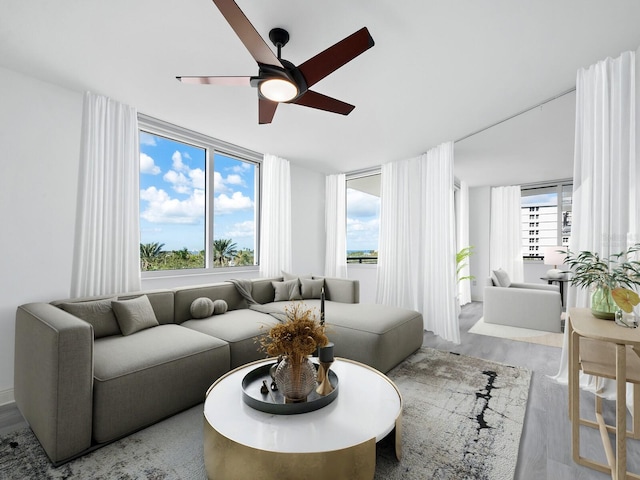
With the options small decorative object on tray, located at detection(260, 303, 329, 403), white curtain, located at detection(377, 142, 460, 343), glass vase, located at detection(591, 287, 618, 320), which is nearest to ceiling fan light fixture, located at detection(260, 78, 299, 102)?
small decorative object on tray, located at detection(260, 303, 329, 403)

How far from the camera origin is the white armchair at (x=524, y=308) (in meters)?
4.28

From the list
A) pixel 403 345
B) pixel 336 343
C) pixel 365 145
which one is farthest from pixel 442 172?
pixel 336 343

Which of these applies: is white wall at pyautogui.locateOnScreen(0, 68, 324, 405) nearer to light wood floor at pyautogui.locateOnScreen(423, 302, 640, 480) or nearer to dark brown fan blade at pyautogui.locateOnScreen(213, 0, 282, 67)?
dark brown fan blade at pyautogui.locateOnScreen(213, 0, 282, 67)

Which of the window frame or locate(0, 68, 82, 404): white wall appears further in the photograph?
the window frame

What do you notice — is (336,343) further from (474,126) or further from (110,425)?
(474,126)

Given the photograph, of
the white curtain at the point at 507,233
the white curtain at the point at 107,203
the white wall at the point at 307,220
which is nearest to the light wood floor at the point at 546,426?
the white curtain at the point at 107,203

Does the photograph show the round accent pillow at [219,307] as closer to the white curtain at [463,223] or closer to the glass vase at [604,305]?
the glass vase at [604,305]

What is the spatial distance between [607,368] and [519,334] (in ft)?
9.07

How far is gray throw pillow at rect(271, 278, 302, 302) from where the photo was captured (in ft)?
12.8

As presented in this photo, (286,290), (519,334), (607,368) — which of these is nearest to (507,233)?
(519,334)

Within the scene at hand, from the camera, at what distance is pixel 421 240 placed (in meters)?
4.64

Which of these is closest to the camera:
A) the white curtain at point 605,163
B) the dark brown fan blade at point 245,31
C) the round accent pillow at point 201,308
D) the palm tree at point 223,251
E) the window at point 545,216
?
the dark brown fan blade at point 245,31

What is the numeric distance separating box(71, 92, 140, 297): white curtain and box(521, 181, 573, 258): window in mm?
7248

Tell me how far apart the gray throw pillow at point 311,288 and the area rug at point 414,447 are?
5.79ft
